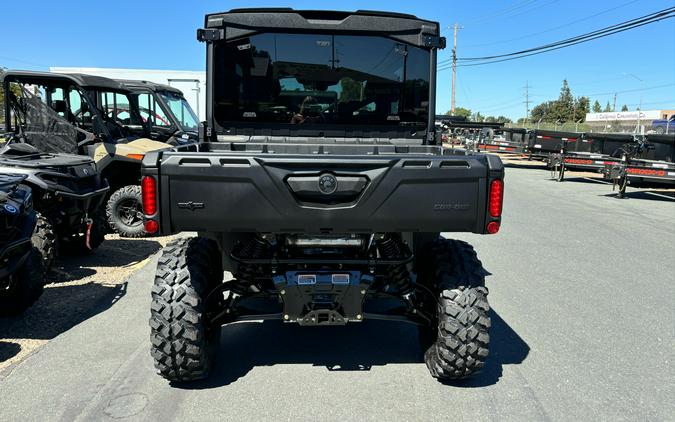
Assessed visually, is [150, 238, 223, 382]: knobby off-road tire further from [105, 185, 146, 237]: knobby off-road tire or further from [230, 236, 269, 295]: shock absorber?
[105, 185, 146, 237]: knobby off-road tire

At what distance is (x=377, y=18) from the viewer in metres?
4.61

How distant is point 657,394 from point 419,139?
2748 mm

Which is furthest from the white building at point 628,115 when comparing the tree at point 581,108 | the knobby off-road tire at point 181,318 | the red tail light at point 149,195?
the red tail light at point 149,195

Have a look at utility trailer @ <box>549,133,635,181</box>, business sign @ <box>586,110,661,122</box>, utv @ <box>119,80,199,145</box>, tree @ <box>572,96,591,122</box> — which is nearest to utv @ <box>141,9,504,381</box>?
utv @ <box>119,80,199,145</box>

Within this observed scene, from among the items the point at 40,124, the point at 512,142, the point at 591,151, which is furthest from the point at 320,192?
the point at 512,142

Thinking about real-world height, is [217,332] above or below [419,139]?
below

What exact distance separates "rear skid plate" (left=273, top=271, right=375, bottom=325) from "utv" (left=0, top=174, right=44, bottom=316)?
2518 millimetres

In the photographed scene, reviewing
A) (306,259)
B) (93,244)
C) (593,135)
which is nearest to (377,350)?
(306,259)

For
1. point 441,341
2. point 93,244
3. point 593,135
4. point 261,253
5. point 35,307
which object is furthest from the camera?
point 593,135

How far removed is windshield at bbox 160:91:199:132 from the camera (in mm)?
12312

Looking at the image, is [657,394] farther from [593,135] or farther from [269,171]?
[593,135]

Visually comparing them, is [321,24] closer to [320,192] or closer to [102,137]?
[320,192]

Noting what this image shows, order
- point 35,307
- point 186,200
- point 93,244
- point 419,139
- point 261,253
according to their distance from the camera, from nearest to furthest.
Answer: point 186,200, point 261,253, point 419,139, point 35,307, point 93,244

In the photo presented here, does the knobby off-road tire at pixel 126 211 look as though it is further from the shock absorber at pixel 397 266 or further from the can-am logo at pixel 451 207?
the can-am logo at pixel 451 207
